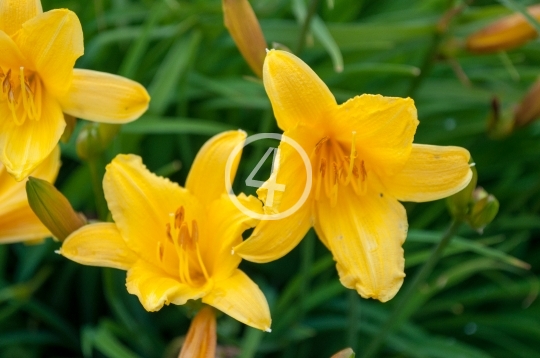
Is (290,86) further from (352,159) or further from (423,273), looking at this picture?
(423,273)

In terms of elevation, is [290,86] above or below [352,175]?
above

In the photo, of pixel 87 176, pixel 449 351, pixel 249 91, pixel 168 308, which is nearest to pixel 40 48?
pixel 87 176

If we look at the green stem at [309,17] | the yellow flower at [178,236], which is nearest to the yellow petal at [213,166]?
the yellow flower at [178,236]

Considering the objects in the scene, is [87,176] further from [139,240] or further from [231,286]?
[231,286]

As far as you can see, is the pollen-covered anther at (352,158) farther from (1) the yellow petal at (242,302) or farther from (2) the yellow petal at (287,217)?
(1) the yellow petal at (242,302)

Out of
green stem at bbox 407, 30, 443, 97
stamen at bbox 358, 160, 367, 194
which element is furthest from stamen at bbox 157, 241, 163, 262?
green stem at bbox 407, 30, 443, 97

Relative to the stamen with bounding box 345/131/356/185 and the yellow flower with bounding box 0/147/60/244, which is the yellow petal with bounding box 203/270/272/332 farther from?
the yellow flower with bounding box 0/147/60/244

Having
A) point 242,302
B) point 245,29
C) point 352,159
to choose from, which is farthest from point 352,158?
point 245,29
